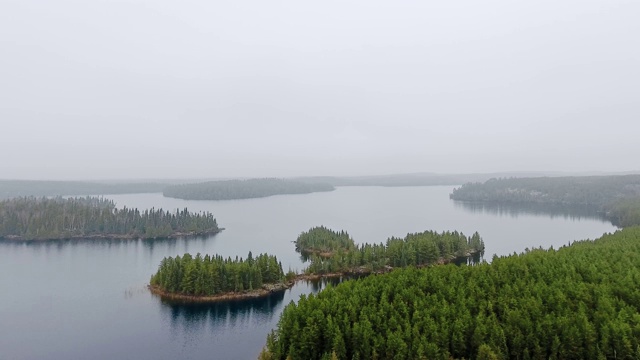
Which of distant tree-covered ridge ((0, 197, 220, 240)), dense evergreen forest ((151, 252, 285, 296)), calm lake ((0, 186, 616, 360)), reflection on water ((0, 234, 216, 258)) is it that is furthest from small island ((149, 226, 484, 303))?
distant tree-covered ridge ((0, 197, 220, 240))

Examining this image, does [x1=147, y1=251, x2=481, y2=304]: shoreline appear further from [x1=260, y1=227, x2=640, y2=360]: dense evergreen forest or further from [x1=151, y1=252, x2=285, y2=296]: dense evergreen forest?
[x1=260, y1=227, x2=640, y2=360]: dense evergreen forest

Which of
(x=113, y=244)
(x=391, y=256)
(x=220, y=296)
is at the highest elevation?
(x=391, y=256)

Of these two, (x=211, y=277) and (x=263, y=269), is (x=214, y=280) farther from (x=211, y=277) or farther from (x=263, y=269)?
(x=263, y=269)

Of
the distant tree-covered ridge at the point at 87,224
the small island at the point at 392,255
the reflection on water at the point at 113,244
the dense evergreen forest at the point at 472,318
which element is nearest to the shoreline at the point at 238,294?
the small island at the point at 392,255

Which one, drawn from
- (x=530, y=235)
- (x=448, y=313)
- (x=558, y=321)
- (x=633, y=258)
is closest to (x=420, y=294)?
(x=448, y=313)

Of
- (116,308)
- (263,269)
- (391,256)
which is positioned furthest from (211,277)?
(391,256)

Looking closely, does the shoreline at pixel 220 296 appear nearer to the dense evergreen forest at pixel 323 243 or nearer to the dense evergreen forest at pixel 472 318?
the dense evergreen forest at pixel 472 318

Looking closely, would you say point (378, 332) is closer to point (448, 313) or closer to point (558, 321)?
point (448, 313)
